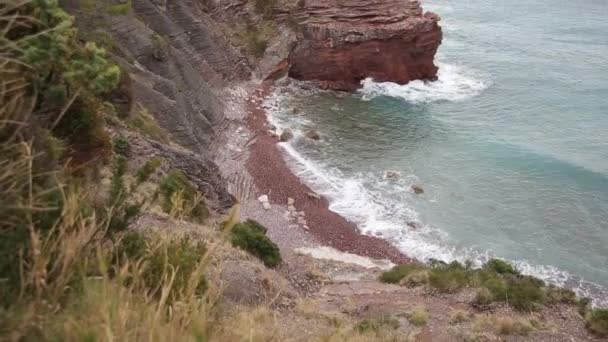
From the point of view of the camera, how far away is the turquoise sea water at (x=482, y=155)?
27.3 metres

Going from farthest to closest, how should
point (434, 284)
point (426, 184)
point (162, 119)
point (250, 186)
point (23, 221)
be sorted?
point (426, 184) → point (250, 186) → point (162, 119) → point (434, 284) → point (23, 221)

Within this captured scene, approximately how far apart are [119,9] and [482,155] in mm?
21537

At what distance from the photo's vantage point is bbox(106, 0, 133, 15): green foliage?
28895 millimetres

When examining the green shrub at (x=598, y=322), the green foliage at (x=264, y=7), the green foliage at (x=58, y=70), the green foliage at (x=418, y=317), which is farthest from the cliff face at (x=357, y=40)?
the green foliage at (x=418, y=317)

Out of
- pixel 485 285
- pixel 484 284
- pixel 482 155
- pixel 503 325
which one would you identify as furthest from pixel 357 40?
pixel 503 325

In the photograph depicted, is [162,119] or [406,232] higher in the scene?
[162,119]

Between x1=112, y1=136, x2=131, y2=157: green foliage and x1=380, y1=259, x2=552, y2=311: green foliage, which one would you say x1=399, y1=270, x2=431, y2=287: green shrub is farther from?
x1=112, y1=136, x2=131, y2=157: green foliage

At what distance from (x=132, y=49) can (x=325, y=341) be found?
87.7ft

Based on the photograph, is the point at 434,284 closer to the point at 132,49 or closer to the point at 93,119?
the point at 93,119

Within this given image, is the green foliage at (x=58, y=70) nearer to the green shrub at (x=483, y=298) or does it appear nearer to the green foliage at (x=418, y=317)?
the green foliage at (x=418, y=317)

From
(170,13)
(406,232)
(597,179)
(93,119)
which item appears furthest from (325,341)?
(170,13)

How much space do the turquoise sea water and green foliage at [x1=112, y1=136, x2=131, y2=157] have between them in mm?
12245

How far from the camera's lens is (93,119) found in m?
12.2

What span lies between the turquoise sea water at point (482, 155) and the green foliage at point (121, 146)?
1225 cm
